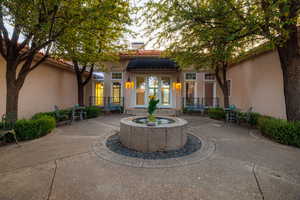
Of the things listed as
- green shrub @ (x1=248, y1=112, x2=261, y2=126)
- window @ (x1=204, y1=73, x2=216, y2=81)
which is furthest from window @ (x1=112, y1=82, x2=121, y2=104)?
green shrub @ (x1=248, y1=112, x2=261, y2=126)

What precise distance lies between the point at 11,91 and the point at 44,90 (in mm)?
2859

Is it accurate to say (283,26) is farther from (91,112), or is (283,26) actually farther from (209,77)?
(91,112)

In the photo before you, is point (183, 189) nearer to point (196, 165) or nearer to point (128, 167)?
point (196, 165)

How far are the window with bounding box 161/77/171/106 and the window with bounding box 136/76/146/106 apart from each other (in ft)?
5.01

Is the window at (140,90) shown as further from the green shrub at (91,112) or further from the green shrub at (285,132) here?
the green shrub at (285,132)

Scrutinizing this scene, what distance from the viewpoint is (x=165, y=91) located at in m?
10.0

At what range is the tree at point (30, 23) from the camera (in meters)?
3.31

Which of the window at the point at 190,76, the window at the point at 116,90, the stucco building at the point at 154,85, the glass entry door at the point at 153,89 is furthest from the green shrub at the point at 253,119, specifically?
the window at the point at 116,90

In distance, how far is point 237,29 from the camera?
12.4 ft

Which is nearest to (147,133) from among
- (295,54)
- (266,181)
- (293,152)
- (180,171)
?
(180,171)

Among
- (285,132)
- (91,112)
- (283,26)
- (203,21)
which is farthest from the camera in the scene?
(91,112)

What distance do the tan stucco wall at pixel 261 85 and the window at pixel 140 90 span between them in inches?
259

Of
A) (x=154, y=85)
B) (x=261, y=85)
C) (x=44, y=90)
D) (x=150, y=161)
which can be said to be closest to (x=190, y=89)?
(x=154, y=85)

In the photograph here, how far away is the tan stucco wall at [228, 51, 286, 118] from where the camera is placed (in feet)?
17.9
